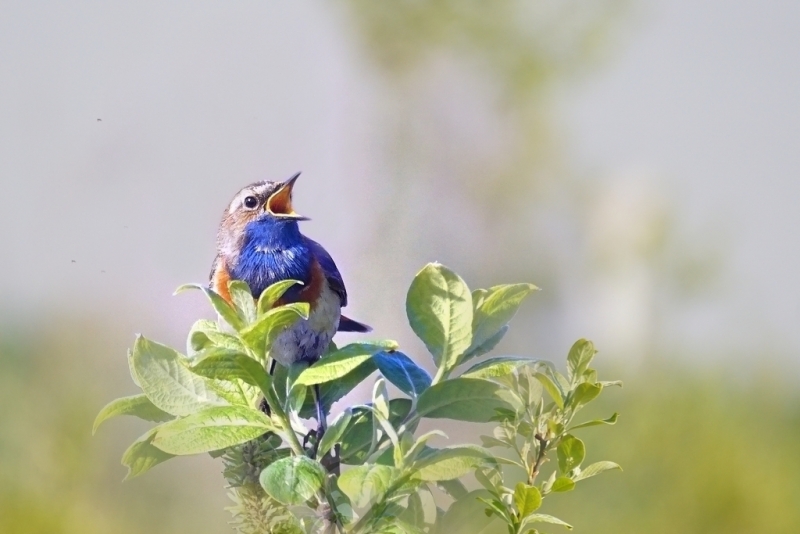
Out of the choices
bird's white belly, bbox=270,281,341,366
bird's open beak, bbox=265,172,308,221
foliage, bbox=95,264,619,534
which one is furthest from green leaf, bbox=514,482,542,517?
bird's open beak, bbox=265,172,308,221

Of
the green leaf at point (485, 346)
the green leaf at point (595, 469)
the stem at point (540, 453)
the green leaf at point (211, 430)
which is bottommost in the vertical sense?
the green leaf at point (595, 469)

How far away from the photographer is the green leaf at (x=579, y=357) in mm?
254

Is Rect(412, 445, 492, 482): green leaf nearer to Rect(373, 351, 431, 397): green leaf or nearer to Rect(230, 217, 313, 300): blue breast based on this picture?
Rect(373, 351, 431, 397): green leaf

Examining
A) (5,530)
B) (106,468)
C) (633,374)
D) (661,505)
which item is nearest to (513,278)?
(633,374)

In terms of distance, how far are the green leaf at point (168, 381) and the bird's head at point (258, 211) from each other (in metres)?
0.14

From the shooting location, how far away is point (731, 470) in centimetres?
105

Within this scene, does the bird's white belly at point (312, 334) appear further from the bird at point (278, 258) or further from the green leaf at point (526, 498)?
the green leaf at point (526, 498)

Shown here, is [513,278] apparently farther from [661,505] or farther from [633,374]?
[661,505]

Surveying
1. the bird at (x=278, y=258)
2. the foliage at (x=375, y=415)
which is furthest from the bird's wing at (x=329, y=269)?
the foliage at (x=375, y=415)

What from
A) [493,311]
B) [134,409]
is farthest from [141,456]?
[493,311]

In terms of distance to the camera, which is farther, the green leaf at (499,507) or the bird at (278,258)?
the bird at (278,258)

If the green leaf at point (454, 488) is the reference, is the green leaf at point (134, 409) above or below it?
above

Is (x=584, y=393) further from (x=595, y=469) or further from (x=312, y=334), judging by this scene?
(x=312, y=334)

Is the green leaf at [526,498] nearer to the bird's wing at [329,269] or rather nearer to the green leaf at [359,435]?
the green leaf at [359,435]
